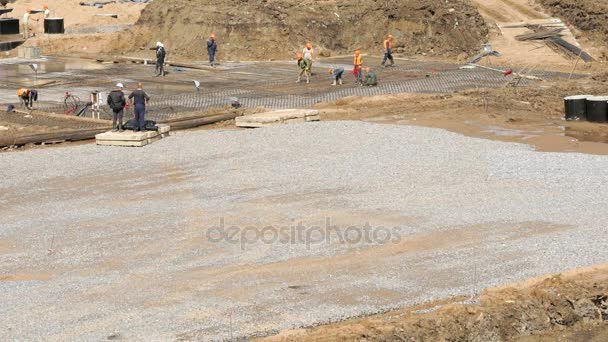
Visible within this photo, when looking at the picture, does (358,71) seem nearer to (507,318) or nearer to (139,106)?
(139,106)

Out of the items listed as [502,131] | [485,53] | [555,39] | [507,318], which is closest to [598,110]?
[502,131]

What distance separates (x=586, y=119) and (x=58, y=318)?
1985cm

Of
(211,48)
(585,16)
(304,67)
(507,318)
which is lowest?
(507,318)

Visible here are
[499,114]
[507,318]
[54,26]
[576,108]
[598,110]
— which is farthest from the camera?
[54,26]

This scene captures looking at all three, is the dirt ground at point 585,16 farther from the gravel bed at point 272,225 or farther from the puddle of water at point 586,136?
the gravel bed at point 272,225

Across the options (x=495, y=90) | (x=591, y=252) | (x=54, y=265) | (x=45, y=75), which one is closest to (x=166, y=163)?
(x=54, y=265)

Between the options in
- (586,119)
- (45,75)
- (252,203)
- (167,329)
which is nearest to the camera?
(167,329)

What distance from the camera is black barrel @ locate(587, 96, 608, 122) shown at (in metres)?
29.9

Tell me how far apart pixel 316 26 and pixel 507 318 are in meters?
35.6

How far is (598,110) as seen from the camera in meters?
30.0

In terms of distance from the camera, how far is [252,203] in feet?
68.7

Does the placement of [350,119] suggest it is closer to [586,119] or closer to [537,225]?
[586,119]

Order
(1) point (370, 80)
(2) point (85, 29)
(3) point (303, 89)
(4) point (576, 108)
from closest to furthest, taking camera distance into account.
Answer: (4) point (576, 108), (3) point (303, 89), (1) point (370, 80), (2) point (85, 29)
